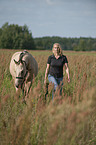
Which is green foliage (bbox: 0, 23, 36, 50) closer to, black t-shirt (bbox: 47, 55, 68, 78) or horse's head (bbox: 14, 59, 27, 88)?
black t-shirt (bbox: 47, 55, 68, 78)

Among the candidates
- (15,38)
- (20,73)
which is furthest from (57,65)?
(15,38)

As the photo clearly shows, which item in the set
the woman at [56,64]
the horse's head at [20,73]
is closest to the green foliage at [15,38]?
the woman at [56,64]

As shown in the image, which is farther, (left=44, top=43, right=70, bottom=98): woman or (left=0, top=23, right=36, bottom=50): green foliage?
(left=0, top=23, right=36, bottom=50): green foliage

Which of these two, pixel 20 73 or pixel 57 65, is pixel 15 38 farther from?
pixel 20 73

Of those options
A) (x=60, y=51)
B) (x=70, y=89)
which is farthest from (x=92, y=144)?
(x=60, y=51)

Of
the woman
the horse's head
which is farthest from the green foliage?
the horse's head

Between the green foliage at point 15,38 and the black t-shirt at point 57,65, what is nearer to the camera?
the black t-shirt at point 57,65

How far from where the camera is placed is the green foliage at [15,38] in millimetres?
58469

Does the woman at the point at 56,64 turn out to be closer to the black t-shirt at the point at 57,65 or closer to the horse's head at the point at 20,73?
the black t-shirt at the point at 57,65

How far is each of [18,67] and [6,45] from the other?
59.2 meters

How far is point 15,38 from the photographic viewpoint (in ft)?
195

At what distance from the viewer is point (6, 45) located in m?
57.8

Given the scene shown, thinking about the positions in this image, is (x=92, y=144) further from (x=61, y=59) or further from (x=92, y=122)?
(x=61, y=59)

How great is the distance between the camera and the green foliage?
192ft
